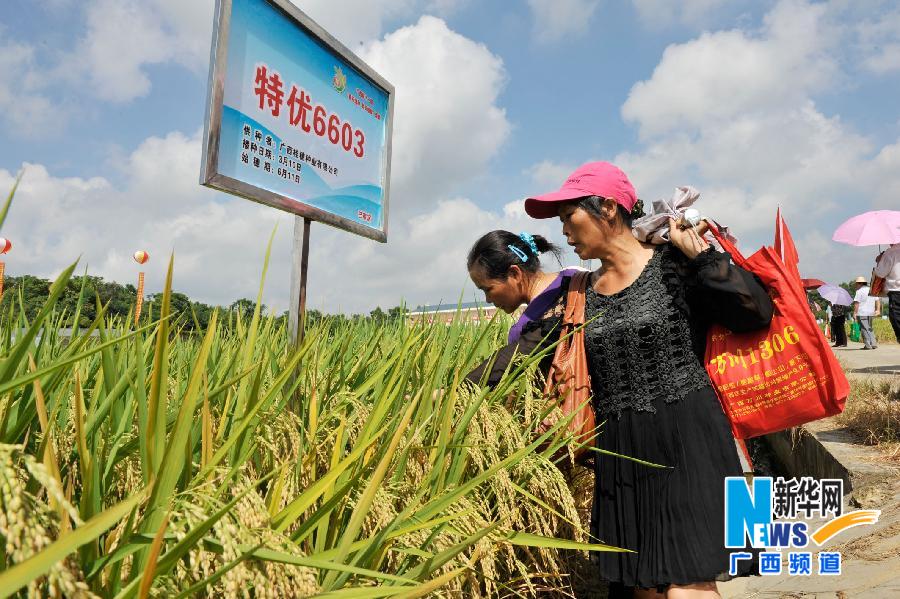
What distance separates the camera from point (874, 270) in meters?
6.20

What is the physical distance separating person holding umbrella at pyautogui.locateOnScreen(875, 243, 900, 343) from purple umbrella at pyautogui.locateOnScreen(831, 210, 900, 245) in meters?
0.14

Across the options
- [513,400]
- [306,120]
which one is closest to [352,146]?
[306,120]

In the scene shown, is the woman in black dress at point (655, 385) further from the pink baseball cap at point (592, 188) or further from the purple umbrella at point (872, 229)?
the purple umbrella at point (872, 229)

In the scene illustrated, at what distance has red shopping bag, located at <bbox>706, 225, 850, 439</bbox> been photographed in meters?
1.87

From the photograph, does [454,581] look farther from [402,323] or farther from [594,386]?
[402,323]

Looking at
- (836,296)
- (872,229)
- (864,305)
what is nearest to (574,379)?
→ (872,229)

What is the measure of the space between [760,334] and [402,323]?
80.6 inches

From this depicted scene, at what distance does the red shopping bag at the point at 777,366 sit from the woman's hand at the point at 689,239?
5cm

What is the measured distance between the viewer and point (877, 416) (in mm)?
4730

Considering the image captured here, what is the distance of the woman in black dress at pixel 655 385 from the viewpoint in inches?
74.5

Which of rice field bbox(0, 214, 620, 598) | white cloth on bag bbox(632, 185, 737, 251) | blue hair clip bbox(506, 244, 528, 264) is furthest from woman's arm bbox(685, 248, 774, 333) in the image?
blue hair clip bbox(506, 244, 528, 264)

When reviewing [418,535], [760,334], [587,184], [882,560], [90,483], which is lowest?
[882,560]

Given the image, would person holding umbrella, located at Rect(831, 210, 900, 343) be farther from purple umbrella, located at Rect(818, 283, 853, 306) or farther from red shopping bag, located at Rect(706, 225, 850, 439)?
purple umbrella, located at Rect(818, 283, 853, 306)

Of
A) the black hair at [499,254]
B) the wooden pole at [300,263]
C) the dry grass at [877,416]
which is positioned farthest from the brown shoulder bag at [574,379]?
the dry grass at [877,416]
